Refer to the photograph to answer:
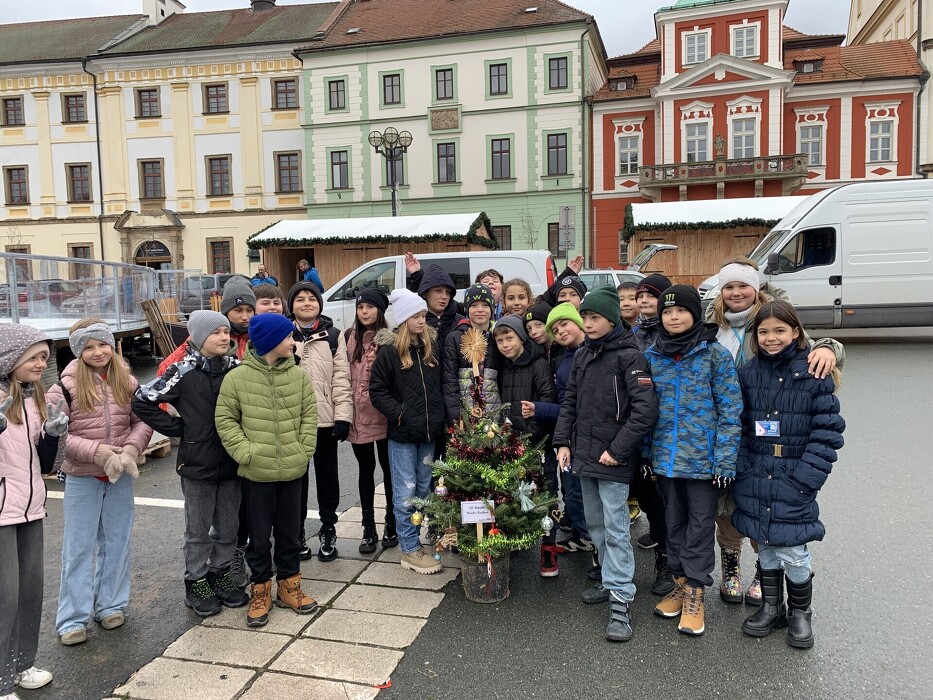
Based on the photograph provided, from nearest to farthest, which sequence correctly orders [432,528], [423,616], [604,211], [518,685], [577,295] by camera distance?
[518,685], [423,616], [432,528], [577,295], [604,211]

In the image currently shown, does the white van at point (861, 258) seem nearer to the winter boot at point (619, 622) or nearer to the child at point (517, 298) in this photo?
the child at point (517, 298)

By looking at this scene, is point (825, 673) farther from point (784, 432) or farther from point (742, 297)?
point (742, 297)

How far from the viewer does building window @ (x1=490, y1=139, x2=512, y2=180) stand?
3388 centimetres

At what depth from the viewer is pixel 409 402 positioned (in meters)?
4.44

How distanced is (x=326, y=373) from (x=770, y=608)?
3.04m

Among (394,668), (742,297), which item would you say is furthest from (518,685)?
(742,297)

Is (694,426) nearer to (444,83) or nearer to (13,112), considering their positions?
(444,83)

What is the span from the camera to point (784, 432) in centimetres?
345

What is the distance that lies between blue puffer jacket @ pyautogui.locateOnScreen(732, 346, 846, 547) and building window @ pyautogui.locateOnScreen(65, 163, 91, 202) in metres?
41.9

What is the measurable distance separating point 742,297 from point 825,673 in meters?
1.96

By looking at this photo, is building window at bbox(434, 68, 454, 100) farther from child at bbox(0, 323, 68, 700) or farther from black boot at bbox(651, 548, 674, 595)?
child at bbox(0, 323, 68, 700)

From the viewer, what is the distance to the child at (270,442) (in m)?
3.77

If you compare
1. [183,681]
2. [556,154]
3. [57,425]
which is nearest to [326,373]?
[57,425]

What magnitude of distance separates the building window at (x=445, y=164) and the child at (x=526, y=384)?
31049 millimetres
